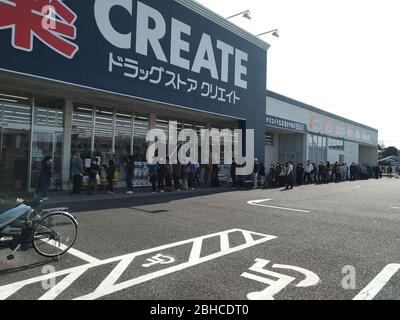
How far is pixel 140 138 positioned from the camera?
55.3 ft

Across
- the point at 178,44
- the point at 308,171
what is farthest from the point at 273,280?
the point at 308,171

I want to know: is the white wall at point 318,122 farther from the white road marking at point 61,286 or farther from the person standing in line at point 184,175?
the white road marking at point 61,286

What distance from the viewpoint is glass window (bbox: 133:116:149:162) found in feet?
54.5

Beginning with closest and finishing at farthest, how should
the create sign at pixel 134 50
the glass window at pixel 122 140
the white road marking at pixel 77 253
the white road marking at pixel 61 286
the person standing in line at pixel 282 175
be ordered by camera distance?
the white road marking at pixel 61 286 → the white road marking at pixel 77 253 → the create sign at pixel 134 50 → the glass window at pixel 122 140 → the person standing in line at pixel 282 175

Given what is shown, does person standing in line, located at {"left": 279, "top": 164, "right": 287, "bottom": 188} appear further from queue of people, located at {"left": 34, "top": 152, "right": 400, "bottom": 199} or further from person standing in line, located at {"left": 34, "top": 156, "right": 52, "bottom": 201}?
person standing in line, located at {"left": 34, "top": 156, "right": 52, "bottom": 201}

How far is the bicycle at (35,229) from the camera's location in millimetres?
4996

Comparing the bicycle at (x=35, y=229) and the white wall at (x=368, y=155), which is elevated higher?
the white wall at (x=368, y=155)

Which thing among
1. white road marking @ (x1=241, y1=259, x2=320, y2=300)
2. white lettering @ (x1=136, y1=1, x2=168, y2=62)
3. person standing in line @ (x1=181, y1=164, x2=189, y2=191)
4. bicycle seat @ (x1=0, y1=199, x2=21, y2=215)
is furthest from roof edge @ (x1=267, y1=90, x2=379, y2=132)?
bicycle seat @ (x1=0, y1=199, x2=21, y2=215)

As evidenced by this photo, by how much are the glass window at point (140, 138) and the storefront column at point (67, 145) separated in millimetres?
3479

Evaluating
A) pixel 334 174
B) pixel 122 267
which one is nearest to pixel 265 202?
pixel 122 267

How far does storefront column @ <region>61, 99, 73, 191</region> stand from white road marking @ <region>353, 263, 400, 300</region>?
12.2 meters

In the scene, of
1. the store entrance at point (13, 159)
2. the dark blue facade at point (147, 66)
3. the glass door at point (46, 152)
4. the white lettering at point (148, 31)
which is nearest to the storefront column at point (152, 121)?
the dark blue facade at point (147, 66)

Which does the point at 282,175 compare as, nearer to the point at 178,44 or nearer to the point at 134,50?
the point at 178,44

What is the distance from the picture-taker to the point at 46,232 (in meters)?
5.27
